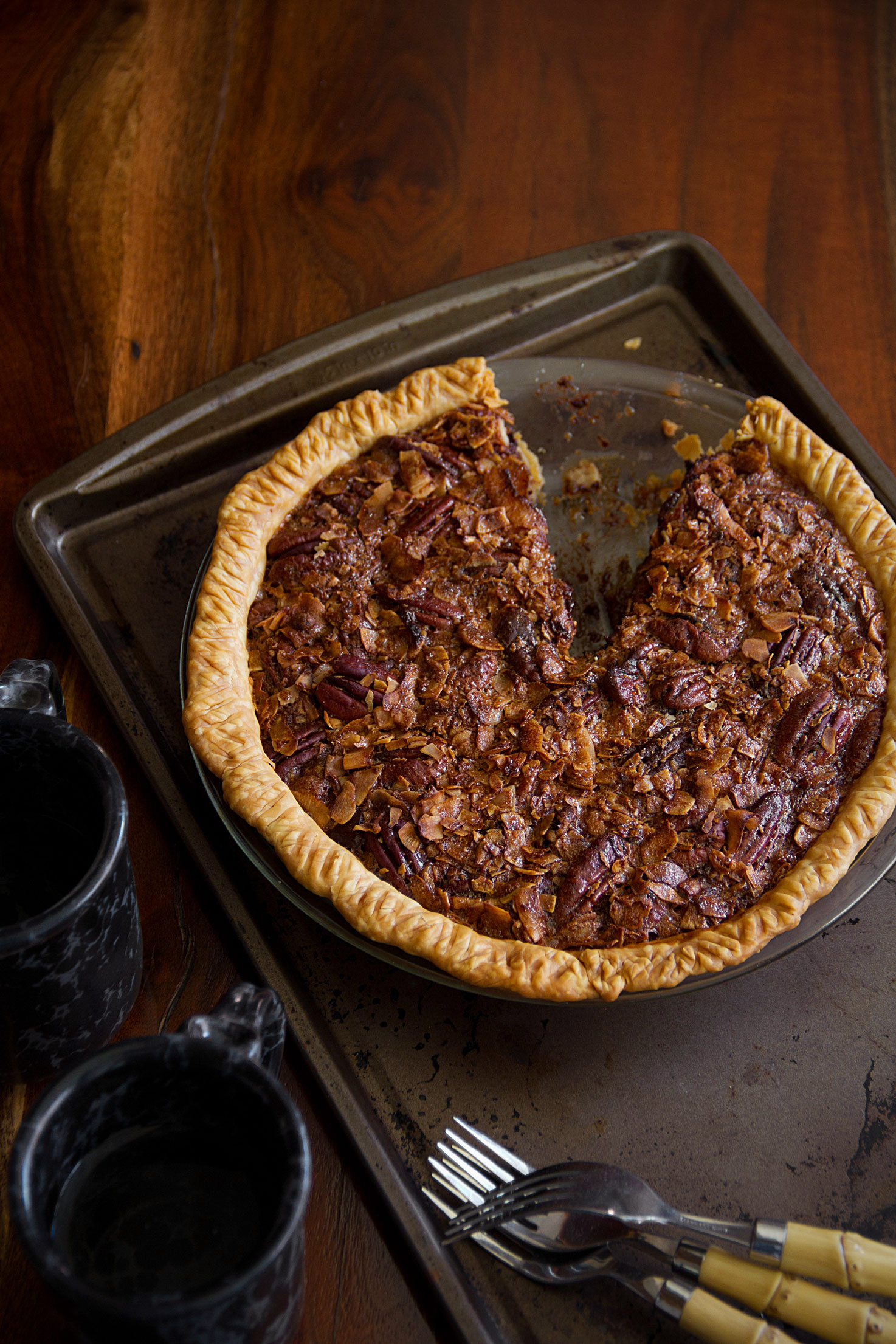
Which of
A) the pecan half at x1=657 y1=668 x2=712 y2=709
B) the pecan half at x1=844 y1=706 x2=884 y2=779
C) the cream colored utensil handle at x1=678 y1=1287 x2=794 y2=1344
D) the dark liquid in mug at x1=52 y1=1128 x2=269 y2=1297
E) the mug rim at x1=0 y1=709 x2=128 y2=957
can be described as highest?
the mug rim at x1=0 y1=709 x2=128 y2=957

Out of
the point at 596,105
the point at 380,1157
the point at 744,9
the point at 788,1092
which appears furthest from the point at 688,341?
the point at 380,1157

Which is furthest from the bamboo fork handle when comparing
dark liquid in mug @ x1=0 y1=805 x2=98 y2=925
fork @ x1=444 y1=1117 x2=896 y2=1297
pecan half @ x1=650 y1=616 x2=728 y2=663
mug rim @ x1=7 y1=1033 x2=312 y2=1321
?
dark liquid in mug @ x1=0 y1=805 x2=98 y2=925

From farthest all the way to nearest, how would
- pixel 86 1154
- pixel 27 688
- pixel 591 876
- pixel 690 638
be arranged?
pixel 690 638 → pixel 591 876 → pixel 27 688 → pixel 86 1154

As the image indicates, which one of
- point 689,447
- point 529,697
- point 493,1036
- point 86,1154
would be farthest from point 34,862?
point 689,447

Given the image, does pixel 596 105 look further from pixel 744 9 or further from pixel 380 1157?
pixel 380 1157

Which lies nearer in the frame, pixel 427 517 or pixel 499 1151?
pixel 499 1151

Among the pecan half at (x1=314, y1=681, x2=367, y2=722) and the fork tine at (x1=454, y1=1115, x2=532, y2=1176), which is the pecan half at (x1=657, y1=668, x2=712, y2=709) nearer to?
the pecan half at (x1=314, y1=681, x2=367, y2=722)

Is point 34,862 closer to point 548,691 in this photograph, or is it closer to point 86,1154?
point 86,1154
